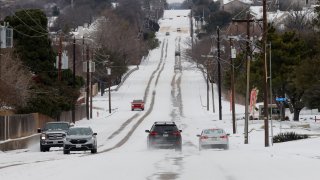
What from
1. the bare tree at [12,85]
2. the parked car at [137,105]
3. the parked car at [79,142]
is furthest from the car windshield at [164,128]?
the parked car at [137,105]

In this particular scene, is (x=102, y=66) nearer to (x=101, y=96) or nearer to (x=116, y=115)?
(x=101, y=96)

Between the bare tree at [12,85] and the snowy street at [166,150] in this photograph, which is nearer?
the snowy street at [166,150]

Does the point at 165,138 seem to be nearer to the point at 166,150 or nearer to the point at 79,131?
the point at 166,150

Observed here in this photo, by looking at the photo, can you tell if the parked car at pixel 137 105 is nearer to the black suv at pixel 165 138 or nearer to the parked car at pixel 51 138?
the parked car at pixel 51 138

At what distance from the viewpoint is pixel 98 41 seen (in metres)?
158

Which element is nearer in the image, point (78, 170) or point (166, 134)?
point (78, 170)

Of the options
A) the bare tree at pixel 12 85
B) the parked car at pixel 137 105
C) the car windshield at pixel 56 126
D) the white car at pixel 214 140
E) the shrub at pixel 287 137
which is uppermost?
the bare tree at pixel 12 85

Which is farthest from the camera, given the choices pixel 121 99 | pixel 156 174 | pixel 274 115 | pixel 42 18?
pixel 121 99

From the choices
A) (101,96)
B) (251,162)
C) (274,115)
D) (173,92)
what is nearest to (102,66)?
(101,96)

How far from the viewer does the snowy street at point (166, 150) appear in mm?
22503

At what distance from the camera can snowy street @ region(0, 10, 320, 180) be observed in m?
22.5

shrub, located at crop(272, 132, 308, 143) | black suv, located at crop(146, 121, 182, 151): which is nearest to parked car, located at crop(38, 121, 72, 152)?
black suv, located at crop(146, 121, 182, 151)

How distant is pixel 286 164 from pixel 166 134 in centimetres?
1636

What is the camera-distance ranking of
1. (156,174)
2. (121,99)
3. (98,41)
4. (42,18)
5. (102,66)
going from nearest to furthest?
(156,174), (42,18), (121,99), (102,66), (98,41)
